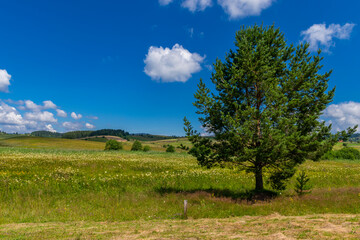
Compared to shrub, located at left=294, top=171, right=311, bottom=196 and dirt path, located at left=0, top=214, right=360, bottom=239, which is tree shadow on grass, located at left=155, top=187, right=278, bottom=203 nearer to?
shrub, located at left=294, top=171, right=311, bottom=196

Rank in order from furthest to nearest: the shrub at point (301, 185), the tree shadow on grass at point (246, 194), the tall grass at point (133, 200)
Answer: the shrub at point (301, 185), the tree shadow on grass at point (246, 194), the tall grass at point (133, 200)

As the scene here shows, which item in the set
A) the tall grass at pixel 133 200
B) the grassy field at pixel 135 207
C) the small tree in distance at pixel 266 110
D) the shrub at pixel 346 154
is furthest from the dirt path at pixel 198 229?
the shrub at pixel 346 154

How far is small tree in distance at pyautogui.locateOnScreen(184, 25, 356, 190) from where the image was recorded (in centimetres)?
1220

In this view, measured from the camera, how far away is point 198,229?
897 centimetres

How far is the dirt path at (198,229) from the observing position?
7.76m

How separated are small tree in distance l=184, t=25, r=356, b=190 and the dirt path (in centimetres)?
376

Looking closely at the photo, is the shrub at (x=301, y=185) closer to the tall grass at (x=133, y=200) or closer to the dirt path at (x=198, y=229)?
the tall grass at (x=133, y=200)

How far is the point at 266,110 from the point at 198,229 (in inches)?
285

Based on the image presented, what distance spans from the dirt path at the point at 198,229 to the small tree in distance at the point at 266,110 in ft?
12.3

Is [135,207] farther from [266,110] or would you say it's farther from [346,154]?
[346,154]

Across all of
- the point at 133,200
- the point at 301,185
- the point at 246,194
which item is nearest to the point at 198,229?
the point at 133,200

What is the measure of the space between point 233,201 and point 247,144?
3877mm

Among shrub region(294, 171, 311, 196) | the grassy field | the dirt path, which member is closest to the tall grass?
the grassy field

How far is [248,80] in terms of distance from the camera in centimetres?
1366
